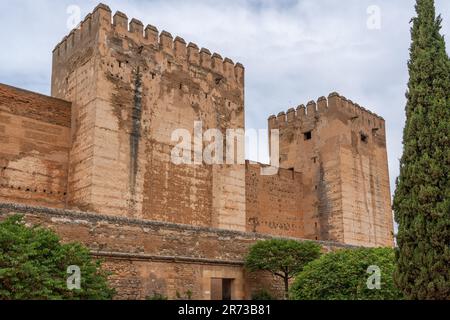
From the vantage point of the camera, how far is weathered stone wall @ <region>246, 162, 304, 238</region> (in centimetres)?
2559

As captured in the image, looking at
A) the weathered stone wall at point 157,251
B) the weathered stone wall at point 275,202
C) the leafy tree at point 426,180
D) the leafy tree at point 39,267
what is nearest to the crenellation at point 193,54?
the weathered stone wall at point 275,202

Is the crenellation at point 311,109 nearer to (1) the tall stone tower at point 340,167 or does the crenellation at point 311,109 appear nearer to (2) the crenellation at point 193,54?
(1) the tall stone tower at point 340,167

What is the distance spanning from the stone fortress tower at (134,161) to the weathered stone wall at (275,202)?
818mm

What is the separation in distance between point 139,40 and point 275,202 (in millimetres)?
10710

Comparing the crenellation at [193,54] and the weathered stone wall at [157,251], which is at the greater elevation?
the crenellation at [193,54]

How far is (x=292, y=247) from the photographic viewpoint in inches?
615

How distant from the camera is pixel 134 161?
61.9 ft

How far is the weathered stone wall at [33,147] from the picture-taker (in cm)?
1778

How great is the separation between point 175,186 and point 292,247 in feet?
18.9

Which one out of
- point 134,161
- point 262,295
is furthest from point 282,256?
point 134,161

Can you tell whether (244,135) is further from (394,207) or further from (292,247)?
(394,207)

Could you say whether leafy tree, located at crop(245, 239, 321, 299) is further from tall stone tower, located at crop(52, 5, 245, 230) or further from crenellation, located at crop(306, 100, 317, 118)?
crenellation, located at crop(306, 100, 317, 118)

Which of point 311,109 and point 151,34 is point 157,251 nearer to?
point 151,34
